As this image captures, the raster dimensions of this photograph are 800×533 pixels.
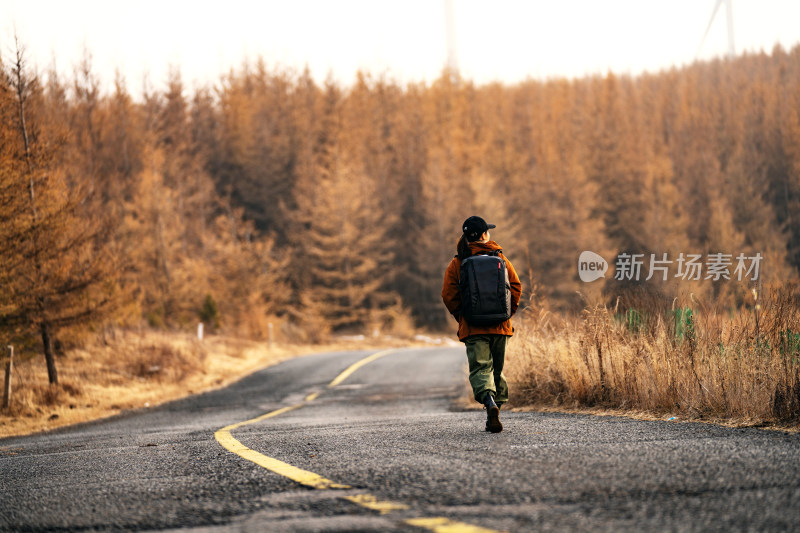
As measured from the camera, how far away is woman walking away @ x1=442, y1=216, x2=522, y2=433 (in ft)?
22.1

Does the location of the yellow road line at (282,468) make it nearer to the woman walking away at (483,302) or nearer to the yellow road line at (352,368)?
the woman walking away at (483,302)

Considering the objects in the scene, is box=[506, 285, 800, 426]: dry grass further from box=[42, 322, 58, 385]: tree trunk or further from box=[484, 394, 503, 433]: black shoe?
box=[42, 322, 58, 385]: tree trunk

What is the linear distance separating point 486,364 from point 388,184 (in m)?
57.8

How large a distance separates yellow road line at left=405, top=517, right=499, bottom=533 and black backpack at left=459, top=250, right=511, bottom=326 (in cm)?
359

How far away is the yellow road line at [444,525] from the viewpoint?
10.0 feet

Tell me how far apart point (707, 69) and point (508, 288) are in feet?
348

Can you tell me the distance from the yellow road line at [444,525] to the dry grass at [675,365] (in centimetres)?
388

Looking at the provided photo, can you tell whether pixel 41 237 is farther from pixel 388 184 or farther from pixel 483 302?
pixel 388 184

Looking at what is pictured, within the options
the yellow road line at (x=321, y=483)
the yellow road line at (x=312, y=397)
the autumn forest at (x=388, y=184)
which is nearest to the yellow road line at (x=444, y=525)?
the yellow road line at (x=321, y=483)

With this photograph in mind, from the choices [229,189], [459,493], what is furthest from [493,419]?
[229,189]

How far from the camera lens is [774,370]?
6.54 metres

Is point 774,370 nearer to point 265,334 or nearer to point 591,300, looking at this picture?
point 591,300

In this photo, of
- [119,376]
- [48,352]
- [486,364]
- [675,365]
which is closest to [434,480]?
[486,364]

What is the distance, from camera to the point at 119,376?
19.5m
